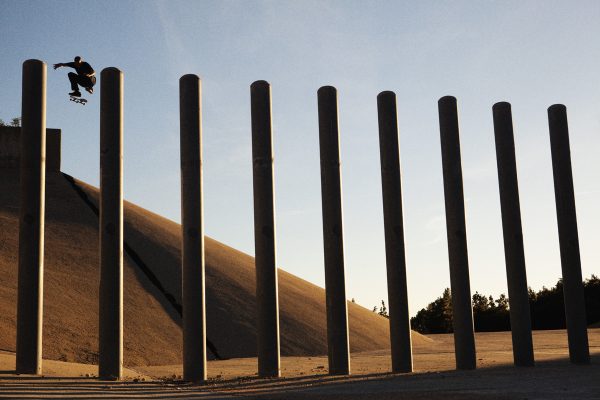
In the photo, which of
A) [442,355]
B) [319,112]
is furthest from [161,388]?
[442,355]

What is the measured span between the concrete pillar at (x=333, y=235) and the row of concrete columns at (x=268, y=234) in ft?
0.08

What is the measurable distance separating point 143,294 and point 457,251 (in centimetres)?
1163

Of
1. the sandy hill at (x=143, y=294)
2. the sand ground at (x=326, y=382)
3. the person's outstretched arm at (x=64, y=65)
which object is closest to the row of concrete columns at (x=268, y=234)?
the sand ground at (x=326, y=382)

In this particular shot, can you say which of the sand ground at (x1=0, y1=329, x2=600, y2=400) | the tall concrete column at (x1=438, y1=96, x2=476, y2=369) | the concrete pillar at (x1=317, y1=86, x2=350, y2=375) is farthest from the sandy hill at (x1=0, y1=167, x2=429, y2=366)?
the tall concrete column at (x1=438, y1=96, x2=476, y2=369)

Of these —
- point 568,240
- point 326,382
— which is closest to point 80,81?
point 326,382

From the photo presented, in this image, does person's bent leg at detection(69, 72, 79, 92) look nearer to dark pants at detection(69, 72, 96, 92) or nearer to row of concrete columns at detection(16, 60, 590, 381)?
dark pants at detection(69, 72, 96, 92)

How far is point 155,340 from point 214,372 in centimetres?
446

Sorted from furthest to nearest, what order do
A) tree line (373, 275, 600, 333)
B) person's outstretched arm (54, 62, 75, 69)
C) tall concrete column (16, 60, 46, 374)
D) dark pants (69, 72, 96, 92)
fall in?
1. tree line (373, 275, 600, 333)
2. dark pants (69, 72, 96, 92)
3. person's outstretched arm (54, 62, 75, 69)
4. tall concrete column (16, 60, 46, 374)

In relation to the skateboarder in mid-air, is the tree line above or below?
below

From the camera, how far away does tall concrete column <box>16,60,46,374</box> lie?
16.5m

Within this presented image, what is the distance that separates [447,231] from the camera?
755 inches

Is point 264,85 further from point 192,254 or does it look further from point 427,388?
point 427,388

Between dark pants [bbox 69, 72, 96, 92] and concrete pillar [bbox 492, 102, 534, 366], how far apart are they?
10.9 metres

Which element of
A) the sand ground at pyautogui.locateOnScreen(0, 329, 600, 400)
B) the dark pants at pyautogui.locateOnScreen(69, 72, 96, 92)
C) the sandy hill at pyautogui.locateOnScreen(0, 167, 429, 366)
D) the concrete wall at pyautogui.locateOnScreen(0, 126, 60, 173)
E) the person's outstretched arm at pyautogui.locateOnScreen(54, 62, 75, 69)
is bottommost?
the sand ground at pyautogui.locateOnScreen(0, 329, 600, 400)
